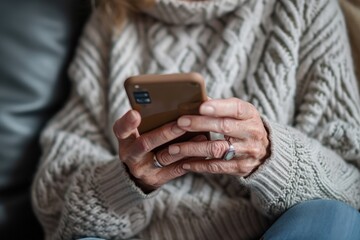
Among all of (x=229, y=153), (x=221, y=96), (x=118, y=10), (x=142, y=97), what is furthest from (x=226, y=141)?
(x=118, y=10)

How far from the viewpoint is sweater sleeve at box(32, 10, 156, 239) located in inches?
33.3

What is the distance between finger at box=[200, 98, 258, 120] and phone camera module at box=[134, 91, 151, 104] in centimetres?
8

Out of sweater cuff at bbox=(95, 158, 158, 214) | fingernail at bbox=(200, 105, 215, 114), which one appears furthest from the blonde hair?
fingernail at bbox=(200, 105, 215, 114)

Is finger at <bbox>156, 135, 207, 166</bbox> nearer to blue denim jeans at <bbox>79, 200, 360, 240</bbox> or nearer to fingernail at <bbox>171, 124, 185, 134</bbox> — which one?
fingernail at <bbox>171, 124, 185, 134</bbox>

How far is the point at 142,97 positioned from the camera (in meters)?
0.69

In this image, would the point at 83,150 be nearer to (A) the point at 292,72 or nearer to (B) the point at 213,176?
(B) the point at 213,176

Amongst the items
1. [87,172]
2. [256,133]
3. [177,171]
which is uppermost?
[256,133]

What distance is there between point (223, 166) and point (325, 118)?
249 mm

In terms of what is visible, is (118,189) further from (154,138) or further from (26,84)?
(26,84)

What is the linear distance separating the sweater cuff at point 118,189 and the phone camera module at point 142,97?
5.8 inches

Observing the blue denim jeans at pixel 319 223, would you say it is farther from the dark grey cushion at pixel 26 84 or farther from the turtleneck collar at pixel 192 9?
the dark grey cushion at pixel 26 84

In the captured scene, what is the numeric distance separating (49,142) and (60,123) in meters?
0.05

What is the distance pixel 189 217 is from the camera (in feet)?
2.99

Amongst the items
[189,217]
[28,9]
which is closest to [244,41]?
[189,217]
